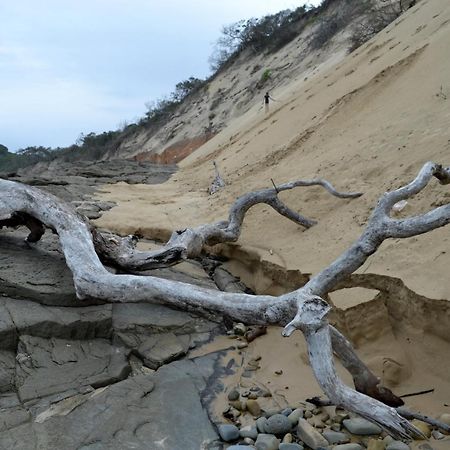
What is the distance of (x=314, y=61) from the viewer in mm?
15852

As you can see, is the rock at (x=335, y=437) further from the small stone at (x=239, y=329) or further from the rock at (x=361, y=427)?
the small stone at (x=239, y=329)

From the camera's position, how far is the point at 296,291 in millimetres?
2553

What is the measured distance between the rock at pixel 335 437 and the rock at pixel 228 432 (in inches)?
16.9

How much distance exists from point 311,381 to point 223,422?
60 centimetres

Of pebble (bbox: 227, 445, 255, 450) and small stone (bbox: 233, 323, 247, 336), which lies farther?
small stone (bbox: 233, 323, 247, 336)

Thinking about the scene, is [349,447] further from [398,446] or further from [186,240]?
[186,240]

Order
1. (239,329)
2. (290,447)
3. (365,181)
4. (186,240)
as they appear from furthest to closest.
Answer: (365,181)
(186,240)
(239,329)
(290,447)

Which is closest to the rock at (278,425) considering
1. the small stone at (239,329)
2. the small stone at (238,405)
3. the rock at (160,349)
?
the small stone at (238,405)

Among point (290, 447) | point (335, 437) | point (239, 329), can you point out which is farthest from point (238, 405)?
point (239, 329)

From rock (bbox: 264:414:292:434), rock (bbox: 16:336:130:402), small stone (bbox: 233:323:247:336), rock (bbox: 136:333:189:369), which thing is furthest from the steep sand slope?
rock (bbox: 16:336:130:402)

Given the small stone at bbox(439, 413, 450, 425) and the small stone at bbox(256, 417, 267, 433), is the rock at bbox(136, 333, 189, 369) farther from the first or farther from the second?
the small stone at bbox(439, 413, 450, 425)

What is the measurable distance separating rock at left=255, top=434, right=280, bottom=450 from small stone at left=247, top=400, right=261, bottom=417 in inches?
9.1

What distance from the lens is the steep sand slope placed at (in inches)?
111

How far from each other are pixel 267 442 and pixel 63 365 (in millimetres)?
1309
